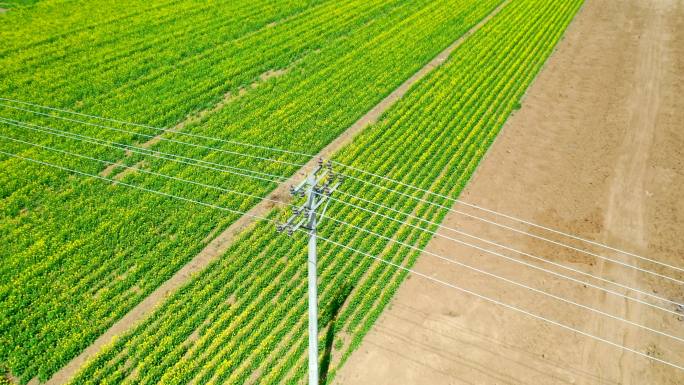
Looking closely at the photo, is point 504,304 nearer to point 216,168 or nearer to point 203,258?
point 203,258

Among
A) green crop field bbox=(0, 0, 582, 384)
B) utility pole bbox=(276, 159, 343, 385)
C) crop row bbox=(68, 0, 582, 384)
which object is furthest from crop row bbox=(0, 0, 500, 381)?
utility pole bbox=(276, 159, 343, 385)

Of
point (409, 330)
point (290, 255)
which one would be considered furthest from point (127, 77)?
point (409, 330)

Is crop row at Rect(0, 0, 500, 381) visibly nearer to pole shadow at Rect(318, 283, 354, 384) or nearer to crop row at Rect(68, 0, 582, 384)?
crop row at Rect(68, 0, 582, 384)

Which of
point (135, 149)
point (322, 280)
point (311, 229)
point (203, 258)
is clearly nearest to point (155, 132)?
point (135, 149)

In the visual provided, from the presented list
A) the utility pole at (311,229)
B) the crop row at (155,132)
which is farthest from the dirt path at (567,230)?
the crop row at (155,132)

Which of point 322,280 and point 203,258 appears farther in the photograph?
point 203,258

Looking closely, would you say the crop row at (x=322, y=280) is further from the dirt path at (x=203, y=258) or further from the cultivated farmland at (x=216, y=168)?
the dirt path at (x=203, y=258)
